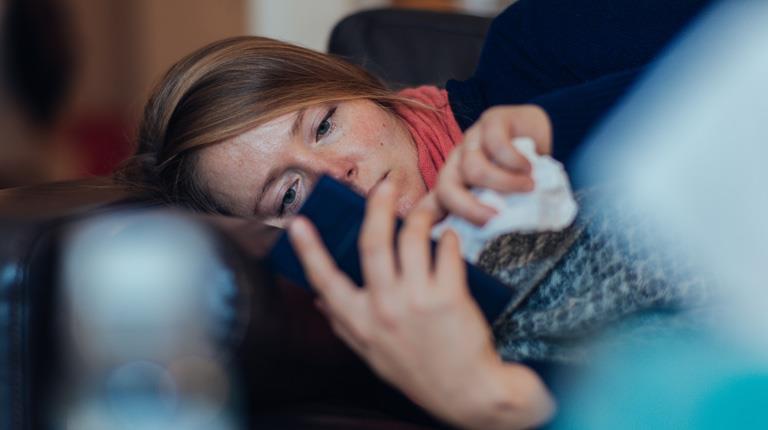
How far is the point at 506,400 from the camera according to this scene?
24.7 inches

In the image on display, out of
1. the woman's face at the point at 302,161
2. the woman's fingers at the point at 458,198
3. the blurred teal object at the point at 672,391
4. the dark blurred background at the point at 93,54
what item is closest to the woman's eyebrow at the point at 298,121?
the woman's face at the point at 302,161

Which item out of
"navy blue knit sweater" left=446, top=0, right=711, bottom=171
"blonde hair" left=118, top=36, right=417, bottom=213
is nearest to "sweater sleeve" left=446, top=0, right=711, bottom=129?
"navy blue knit sweater" left=446, top=0, right=711, bottom=171

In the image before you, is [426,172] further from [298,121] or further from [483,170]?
[483,170]

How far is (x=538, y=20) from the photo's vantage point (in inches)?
47.1

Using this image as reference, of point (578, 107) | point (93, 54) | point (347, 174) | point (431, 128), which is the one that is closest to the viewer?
point (578, 107)

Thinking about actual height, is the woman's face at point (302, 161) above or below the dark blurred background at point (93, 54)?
above

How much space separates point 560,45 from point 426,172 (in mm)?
255

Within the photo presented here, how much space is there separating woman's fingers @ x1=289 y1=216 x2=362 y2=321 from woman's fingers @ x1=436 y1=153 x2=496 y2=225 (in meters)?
0.10

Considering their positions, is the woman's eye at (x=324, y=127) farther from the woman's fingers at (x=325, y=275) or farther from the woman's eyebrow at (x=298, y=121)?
the woman's fingers at (x=325, y=275)

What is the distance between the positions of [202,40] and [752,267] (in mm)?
2769

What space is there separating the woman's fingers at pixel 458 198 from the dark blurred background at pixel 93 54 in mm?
2129

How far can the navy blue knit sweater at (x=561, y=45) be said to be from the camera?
3.51 ft

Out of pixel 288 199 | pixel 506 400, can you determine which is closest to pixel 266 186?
pixel 288 199

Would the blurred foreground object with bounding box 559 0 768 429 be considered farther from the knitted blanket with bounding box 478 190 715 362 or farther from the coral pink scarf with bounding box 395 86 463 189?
the coral pink scarf with bounding box 395 86 463 189
